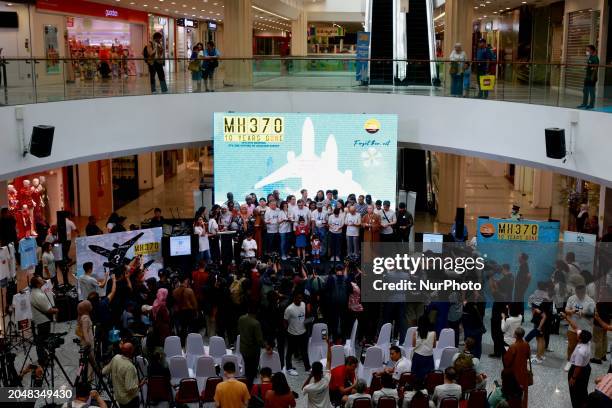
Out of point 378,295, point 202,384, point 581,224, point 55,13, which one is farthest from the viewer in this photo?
point 55,13

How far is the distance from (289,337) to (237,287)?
111 cm

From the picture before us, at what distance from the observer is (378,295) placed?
12.4 meters

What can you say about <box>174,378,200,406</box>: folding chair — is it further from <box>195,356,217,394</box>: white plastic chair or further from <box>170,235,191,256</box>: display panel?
<box>170,235,191,256</box>: display panel

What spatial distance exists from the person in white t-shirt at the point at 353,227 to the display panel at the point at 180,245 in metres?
3.51

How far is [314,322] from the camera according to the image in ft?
40.0

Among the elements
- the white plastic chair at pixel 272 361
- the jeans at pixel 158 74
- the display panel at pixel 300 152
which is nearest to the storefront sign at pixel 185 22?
the jeans at pixel 158 74

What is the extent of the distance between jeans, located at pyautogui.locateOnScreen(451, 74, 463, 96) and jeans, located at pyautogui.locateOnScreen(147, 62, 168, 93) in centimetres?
685

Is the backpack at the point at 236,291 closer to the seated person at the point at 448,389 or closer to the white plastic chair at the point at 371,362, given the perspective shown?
the white plastic chair at the point at 371,362

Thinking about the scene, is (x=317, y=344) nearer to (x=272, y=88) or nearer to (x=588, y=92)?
(x=588, y=92)

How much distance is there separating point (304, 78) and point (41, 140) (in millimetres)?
7227

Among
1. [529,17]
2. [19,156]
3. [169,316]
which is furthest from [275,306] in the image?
[529,17]

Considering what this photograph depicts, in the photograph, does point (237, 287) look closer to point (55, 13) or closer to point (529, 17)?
point (55, 13)

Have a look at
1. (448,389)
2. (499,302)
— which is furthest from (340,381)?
(499,302)

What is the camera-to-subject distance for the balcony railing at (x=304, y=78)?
15203mm
